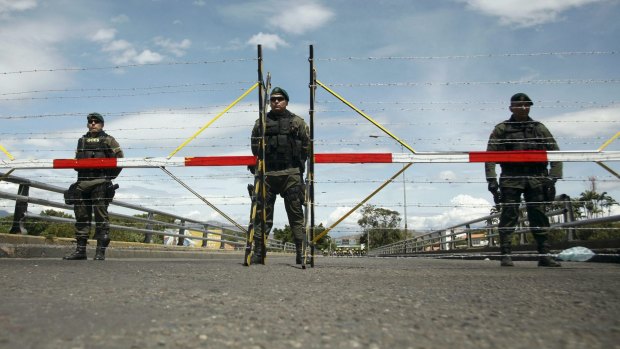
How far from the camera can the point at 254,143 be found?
6.89 meters

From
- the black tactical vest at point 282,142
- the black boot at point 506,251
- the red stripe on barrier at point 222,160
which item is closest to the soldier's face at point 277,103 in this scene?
the black tactical vest at point 282,142

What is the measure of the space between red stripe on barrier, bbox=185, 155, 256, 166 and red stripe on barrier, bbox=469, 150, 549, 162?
2.85 meters

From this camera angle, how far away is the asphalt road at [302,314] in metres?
2.06

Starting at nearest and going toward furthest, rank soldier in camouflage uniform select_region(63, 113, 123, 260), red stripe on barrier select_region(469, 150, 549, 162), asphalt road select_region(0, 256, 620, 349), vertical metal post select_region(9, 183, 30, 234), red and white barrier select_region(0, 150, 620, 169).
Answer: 1. asphalt road select_region(0, 256, 620, 349)
2. red and white barrier select_region(0, 150, 620, 169)
3. red stripe on barrier select_region(469, 150, 549, 162)
4. soldier in camouflage uniform select_region(63, 113, 123, 260)
5. vertical metal post select_region(9, 183, 30, 234)

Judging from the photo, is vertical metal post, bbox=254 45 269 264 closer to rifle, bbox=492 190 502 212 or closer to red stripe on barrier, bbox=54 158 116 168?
red stripe on barrier, bbox=54 158 116 168

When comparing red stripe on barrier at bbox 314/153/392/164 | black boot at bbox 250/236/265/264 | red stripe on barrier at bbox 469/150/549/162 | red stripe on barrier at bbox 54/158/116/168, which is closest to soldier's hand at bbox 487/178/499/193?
red stripe on barrier at bbox 469/150/549/162

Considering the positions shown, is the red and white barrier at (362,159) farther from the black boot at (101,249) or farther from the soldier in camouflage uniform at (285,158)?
the black boot at (101,249)

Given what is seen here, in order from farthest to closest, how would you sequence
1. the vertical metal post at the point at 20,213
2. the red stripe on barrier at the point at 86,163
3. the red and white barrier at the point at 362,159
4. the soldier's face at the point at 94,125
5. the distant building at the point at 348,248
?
the distant building at the point at 348,248
the vertical metal post at the point at 20,213
the soldier's face at the point at 94,125
the red stripe on barrier at the point at 86,163
the red and white barrier at the point at 362,159

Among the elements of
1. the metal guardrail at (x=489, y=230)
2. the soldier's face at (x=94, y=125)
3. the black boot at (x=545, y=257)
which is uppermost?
the soldier's face at (x=94, y=125)

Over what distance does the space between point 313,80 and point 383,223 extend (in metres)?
75.9

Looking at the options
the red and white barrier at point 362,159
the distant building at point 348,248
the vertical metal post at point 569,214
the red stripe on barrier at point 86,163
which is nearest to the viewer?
the red and white barrier at point 362,159

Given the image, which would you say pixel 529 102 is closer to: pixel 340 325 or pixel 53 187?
pixel 340 325

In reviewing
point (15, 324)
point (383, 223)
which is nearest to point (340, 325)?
point (15, 324)

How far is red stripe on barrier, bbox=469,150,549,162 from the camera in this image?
6.61 meters
